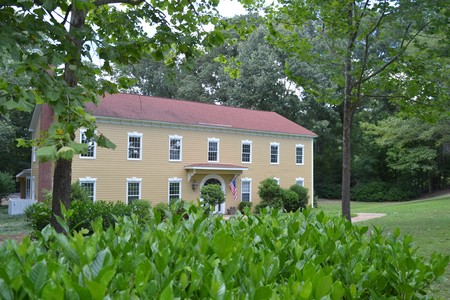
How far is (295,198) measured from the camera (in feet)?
91.5

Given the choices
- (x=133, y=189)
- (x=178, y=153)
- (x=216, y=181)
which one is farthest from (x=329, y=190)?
(x=133, y=189)

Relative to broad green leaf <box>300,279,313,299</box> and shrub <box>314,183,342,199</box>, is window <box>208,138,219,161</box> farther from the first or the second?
broad green leaf <box>300,279,313,299</box>

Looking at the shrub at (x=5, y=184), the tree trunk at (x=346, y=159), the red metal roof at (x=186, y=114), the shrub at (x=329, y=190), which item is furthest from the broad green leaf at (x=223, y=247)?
the shrub at (x=329, y=190)

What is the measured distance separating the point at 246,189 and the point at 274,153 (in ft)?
12.2

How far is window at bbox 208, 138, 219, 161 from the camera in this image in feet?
88.4

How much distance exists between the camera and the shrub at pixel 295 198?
27.8 metres

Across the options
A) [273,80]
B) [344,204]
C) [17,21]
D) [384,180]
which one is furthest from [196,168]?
[384,180]

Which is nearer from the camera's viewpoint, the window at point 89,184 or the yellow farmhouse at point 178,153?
the window at point 89,184

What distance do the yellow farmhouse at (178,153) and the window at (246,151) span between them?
0.23 feet

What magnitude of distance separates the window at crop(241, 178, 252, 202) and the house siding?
0.27 metres

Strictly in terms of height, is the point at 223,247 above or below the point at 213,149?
below

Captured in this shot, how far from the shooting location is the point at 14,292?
1.71 meters

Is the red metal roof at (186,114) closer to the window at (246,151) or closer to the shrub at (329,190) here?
the window at (246,151)

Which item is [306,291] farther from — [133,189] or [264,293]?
[133,189]
